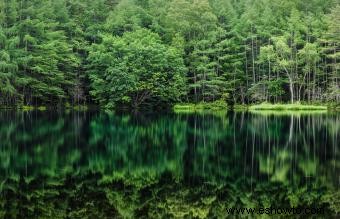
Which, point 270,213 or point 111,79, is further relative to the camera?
point 111,79

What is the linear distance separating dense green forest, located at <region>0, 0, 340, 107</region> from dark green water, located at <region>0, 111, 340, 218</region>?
31.6 meters

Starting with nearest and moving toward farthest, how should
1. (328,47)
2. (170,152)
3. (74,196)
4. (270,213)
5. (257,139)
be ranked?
(270,213), (74,196), (170,152), (257,139), (328,47)

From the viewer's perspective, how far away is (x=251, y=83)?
56.7m

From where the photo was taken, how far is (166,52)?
168 feet

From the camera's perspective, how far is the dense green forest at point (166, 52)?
1935 inches

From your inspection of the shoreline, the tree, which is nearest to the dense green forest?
the tree

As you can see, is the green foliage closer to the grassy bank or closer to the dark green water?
the grassy bank

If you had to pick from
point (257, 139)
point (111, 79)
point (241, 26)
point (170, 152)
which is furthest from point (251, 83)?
point (170, 152)

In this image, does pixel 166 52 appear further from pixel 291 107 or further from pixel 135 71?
pixel 291 107

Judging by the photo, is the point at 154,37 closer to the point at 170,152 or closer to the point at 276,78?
the point at 276,78

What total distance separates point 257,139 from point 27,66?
115ft

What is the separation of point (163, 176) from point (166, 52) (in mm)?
40938

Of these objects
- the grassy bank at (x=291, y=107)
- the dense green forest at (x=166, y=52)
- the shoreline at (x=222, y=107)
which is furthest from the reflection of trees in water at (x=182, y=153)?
the dense green forest at (x=166, y=52)

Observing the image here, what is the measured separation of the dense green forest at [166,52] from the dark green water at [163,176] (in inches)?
1243
